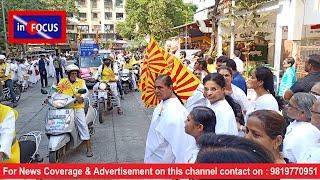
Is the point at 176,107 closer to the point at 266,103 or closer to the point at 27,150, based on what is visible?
the point at 266,103

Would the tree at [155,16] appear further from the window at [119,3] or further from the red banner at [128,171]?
the window at [119,3]

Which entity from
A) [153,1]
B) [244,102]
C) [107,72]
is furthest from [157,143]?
[153,1]

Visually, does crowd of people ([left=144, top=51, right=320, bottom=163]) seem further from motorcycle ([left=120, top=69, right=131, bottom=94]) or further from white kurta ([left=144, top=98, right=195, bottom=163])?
motorcycle ([left=120, top=69, right=131, bottom=94])

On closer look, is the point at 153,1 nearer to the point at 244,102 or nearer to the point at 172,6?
the point at 172,6

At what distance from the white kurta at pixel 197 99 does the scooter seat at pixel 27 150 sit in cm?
170

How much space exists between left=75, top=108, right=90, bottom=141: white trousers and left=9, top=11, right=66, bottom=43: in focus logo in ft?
5.89

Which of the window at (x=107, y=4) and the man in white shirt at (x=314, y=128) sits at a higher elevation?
the window at (x=107, y=4)

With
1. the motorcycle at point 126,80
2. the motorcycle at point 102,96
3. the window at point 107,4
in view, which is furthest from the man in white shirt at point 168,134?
the window at point 107,4

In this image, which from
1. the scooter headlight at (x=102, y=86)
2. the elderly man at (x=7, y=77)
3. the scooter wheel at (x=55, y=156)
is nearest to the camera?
the scooter wheel at (x=55, y=156)

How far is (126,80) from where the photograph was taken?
42.8ft

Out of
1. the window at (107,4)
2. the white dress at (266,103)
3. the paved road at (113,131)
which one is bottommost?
the paved road at (113,131)

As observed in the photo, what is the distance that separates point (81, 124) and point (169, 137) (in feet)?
9.10

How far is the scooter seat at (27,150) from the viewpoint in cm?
367

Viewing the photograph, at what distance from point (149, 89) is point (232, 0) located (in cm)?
1170
